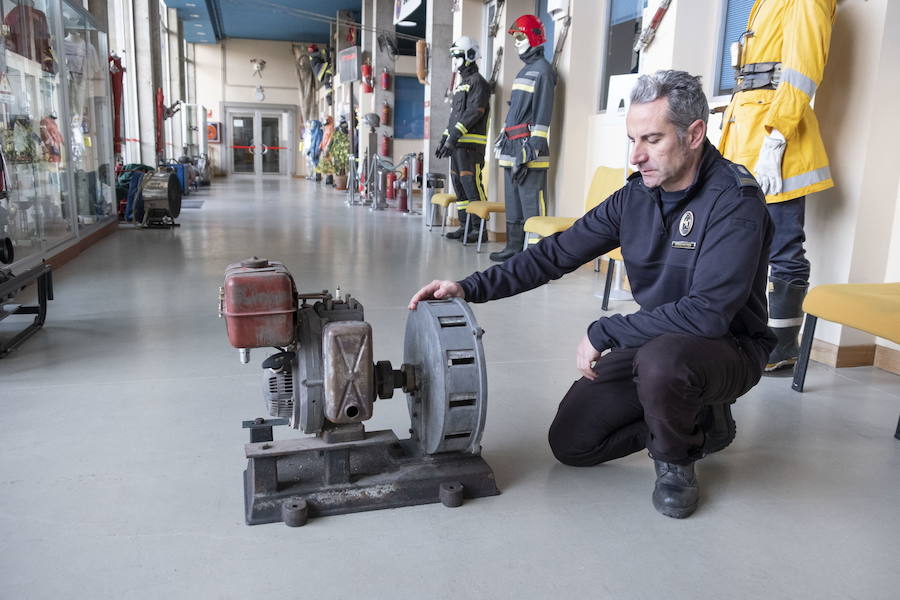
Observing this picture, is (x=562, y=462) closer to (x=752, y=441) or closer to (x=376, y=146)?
(x=752, y=441)

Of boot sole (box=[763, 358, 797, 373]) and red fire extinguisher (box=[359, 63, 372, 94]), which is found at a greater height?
red fire extinguisher (box=[359, 63, 372, 94])

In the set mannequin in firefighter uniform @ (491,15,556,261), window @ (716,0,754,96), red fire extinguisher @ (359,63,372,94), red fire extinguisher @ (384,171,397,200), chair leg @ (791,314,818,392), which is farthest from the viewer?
red fire extinguisher @ (359,63,372,94)

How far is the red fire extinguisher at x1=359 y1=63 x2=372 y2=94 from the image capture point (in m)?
13.2

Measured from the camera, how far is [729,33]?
400 centimetres

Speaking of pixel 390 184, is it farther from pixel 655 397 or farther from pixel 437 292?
pixel 655 397

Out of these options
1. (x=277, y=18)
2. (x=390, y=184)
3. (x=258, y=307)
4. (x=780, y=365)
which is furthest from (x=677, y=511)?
(x=277, y=18)

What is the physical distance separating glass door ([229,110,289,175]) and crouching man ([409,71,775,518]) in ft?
75.2

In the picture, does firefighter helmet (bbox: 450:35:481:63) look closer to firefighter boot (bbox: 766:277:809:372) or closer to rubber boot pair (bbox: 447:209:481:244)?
rubber boot pair (bbox: 447:209:481:244)

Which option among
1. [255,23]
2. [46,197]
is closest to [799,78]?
[46,197]

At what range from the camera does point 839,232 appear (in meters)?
3.00

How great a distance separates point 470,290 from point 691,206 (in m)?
0.59

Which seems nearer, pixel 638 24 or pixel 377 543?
pixel 377 543

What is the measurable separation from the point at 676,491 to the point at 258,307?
3.56ft

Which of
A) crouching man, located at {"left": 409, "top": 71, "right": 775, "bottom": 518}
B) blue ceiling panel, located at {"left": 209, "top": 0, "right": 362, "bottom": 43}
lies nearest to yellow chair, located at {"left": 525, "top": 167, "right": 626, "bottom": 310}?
crouching man, located at {"left": 409, "top": 71, "right": 775, "bottom": 518}
